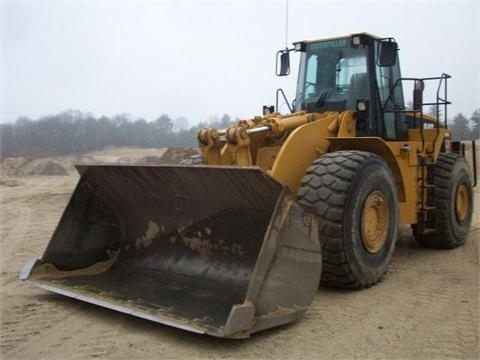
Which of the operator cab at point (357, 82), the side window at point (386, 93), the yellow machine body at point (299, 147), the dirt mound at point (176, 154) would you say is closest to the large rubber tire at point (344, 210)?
the yellow machine body at point (299, 147)

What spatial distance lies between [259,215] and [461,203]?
4026 mm

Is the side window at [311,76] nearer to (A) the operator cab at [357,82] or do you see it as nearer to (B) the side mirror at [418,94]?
(A) the operator cab at [357,82]

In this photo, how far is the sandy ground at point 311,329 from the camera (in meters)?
3.80

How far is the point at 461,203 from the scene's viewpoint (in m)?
7.69

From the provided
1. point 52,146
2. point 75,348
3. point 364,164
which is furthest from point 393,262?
point 52,146

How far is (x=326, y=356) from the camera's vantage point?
372 centimetres

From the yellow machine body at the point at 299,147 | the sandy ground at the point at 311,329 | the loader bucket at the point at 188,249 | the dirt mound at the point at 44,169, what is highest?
the yellow machine body at the point at 299,147

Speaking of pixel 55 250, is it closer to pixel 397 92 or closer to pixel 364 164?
pixel 364 164

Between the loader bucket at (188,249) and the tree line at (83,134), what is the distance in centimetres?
2070

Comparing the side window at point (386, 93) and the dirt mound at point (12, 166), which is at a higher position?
the side window at point (386, 93)

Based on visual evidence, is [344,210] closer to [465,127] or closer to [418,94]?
[418,94]

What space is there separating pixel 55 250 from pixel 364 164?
2.91 m

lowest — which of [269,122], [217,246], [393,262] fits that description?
[393,262]

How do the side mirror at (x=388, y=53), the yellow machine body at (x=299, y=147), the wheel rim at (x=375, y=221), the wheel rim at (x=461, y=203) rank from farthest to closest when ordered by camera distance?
the wheel rim at (x=461, y=203) → the side mirror at (x=388, y=53) → the yellow machine body at (x=299, y=147) → the wheel rim at (x=375, y=221)
